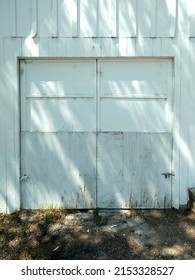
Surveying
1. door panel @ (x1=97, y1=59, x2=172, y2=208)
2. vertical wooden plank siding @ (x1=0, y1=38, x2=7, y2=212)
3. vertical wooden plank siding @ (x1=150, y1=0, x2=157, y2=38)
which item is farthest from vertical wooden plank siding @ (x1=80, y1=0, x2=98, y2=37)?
vertical wooden plank siding @ (x1=0, y1=38, x2=7, y2=212)

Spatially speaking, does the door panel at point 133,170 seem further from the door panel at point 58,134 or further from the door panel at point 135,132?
the door panel at point 58,134

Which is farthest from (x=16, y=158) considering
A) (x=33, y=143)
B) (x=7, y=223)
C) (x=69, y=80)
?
(x=69, y=80)

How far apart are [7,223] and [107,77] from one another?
99.0 inches

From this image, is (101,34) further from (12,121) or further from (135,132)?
(12,121)

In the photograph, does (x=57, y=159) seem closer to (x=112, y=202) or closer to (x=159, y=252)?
(x=112, y=202)

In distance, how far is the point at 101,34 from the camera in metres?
5.31

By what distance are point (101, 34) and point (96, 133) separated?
4.64 ft

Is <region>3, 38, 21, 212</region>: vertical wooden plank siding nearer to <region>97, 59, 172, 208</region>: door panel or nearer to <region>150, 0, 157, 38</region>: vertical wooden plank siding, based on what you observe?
<region>97, 59, 172, 208</region>: door panel

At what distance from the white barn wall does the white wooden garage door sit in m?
0.17

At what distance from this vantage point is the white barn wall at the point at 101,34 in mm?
5273

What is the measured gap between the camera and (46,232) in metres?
4.92

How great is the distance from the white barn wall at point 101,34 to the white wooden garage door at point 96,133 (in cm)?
17

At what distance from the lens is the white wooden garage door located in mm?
5461

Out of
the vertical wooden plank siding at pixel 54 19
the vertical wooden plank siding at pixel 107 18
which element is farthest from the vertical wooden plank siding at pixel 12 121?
the vertical wooden plank siding at pixel 107 18
